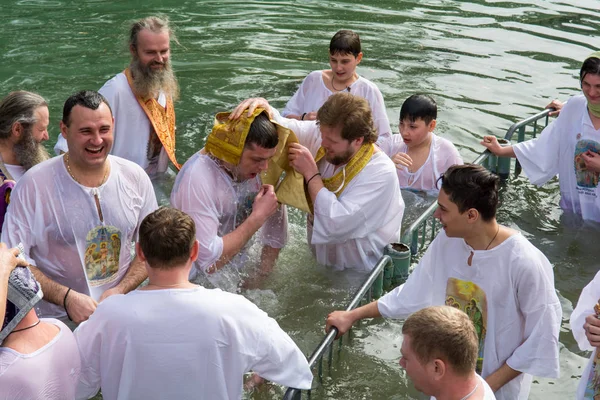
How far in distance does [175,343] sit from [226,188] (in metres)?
2.20

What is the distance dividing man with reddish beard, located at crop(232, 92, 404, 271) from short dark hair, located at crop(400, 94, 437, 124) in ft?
5.45

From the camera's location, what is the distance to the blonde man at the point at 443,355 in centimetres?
347

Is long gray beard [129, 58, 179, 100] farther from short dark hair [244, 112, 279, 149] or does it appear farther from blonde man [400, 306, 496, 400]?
blonde man [400, 306, 496, 400]

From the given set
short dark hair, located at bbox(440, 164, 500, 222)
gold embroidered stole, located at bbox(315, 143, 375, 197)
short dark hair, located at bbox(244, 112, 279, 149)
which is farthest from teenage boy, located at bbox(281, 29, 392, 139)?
short dark hair, located at bbox(440, 164, 500, 222)

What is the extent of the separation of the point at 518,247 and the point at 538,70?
922 centimetres

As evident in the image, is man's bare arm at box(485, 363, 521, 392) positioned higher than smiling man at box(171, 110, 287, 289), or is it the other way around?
smiling man at box(171, 110, 287, 289)

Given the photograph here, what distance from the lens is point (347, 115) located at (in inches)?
223

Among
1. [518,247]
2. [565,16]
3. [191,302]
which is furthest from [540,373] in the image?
[565,16]

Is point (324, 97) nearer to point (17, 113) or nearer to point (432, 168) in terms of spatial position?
point (432, 168)

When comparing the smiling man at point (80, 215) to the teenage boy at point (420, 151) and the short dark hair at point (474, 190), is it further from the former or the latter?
the teenage boy at point (420, 151)

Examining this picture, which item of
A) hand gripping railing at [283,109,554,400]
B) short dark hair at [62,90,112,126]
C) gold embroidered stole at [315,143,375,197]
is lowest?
hand gripping railing at [283,109,554,400]

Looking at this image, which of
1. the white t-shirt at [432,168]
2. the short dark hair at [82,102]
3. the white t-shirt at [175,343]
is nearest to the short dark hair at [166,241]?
the white t-shirt at [175,343]

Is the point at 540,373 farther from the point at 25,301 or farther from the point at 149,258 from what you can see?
the point at 25,301

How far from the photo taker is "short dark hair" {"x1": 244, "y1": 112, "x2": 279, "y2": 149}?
5465mm
